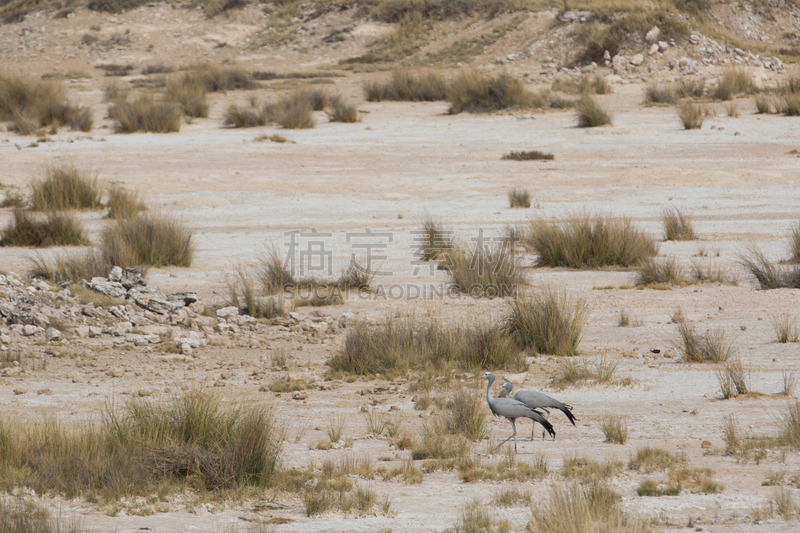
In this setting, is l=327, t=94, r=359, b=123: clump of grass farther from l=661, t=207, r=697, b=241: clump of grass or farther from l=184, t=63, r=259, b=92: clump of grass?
l=661, t=207, r=697, b=241: clump of grass

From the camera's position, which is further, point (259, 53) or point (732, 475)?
A: point (259, 53)

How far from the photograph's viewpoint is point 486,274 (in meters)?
10.8

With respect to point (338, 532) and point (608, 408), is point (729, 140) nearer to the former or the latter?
point (608, 408)

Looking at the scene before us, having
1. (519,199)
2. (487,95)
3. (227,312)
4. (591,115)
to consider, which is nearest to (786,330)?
(227,312)

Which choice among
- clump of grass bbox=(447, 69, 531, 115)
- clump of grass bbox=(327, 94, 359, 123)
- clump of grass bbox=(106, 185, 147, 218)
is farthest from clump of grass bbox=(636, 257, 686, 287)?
clump of grass bbox=(447, 69, 531, 115)

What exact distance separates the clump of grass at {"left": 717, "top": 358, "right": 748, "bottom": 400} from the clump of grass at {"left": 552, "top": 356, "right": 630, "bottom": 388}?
77cm

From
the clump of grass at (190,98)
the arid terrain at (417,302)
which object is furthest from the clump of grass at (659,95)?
the clump of grass at (190,98)

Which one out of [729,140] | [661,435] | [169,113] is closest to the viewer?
[661,435]

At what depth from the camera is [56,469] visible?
199 inches

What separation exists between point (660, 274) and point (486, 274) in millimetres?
2291

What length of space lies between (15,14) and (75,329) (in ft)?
175

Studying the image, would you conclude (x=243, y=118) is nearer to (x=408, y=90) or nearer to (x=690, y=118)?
(x=408, y=90)

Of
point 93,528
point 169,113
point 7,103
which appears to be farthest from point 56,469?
point 7,103

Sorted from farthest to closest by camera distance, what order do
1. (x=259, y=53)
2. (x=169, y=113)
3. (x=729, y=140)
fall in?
1. (x=259, y=53)
2. (x=169, y=113)
3. (x=729, y=140)
